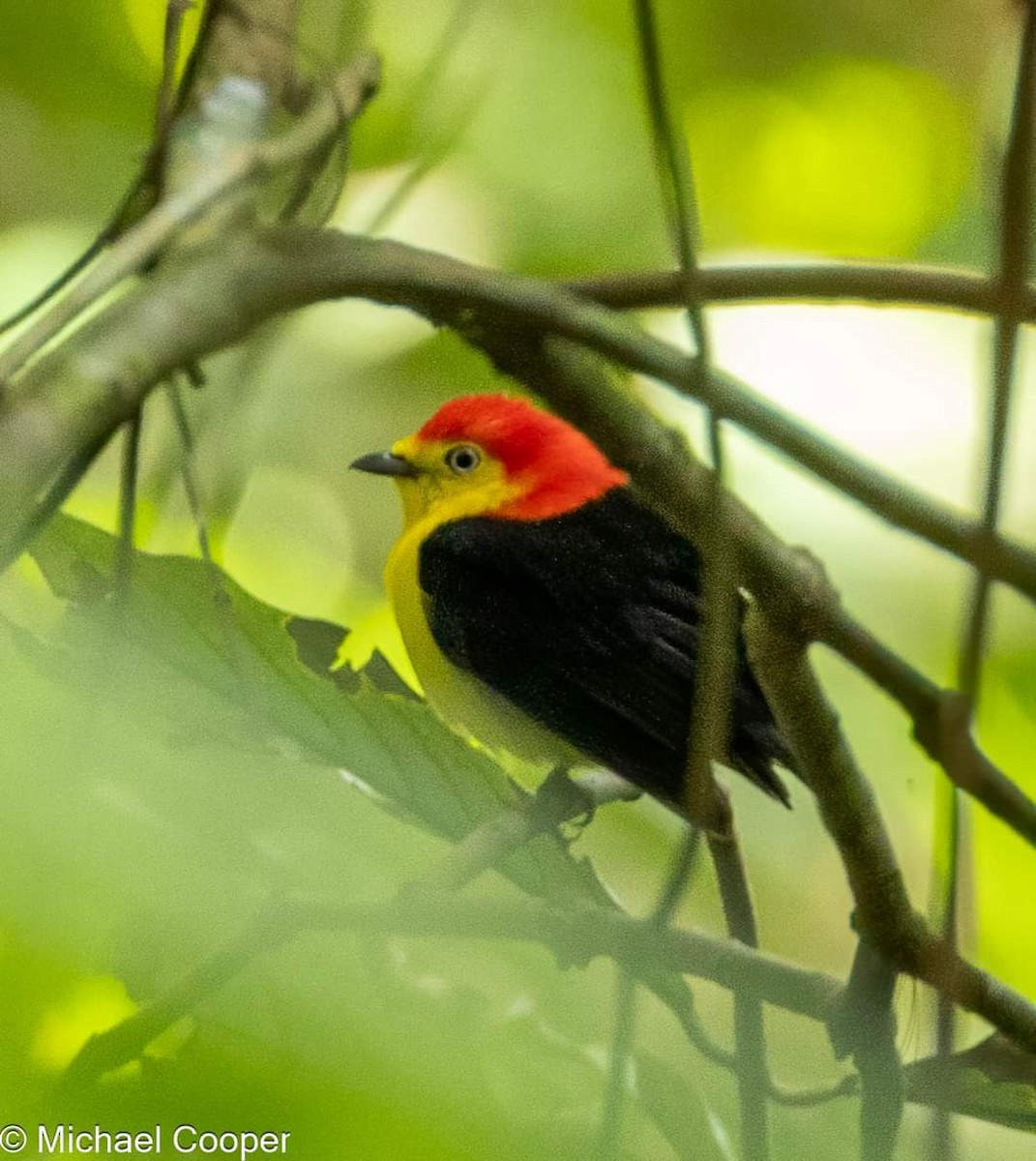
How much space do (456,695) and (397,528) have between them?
19 cm

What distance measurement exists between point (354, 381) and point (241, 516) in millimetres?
157

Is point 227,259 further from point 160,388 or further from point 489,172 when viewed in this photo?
point 489,172

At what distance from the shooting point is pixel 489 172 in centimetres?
115

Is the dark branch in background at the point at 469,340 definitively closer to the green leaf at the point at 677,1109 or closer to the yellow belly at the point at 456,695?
the green leaf at the point at 677,1109

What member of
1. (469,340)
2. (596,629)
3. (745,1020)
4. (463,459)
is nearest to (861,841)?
(745,1020)

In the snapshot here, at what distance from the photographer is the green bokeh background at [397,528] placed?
1.49 feet

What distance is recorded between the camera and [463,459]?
4.19ft

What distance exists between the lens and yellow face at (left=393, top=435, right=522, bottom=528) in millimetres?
1247

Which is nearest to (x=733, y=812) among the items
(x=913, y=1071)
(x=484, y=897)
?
(x=913, y=1071)

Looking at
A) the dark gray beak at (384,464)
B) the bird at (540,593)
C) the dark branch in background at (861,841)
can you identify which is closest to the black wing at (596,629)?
the bird at (540,593)

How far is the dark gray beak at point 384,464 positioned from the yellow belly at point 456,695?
3.1 inches

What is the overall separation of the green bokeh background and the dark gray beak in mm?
21

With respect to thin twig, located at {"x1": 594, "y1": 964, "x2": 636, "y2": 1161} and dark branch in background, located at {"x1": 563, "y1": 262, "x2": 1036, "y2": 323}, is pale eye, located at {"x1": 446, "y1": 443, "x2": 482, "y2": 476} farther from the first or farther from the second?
thin twig, located at {"x1": 594, "y1": 964, "x2": 636, "y2": 1161}

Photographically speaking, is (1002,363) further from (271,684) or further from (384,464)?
(384,464)
